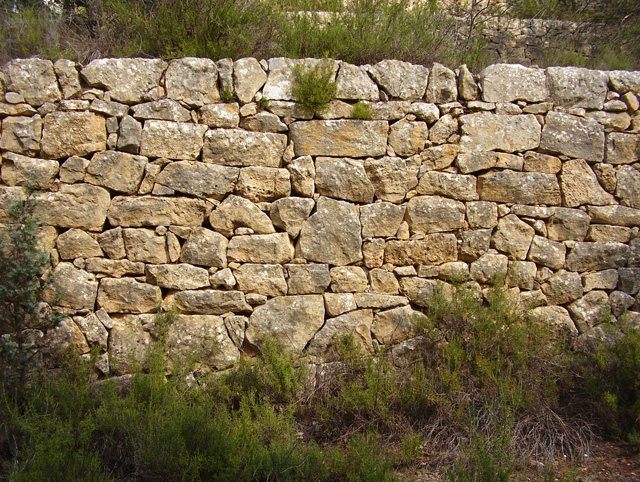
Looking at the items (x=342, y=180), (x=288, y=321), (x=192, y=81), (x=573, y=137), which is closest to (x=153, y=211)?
(x=192, y=81)

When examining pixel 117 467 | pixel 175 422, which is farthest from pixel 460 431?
pixel 117 467

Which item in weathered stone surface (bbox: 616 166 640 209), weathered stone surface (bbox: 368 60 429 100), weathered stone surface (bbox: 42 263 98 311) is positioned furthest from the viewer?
weathered stone surface (bbox: 616 166 640 209)

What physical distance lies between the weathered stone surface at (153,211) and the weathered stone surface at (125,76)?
81 cm

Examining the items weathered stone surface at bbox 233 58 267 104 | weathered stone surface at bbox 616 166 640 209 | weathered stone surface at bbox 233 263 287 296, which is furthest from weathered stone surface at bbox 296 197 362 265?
weathered stone surface at bbox 616 166 640 209

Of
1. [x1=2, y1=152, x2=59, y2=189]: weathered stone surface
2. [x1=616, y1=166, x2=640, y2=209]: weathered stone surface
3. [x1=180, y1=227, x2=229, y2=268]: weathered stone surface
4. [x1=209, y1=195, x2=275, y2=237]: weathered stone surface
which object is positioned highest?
[x1=616, y1=166, x2=640, y2=209]: weathered stone surface

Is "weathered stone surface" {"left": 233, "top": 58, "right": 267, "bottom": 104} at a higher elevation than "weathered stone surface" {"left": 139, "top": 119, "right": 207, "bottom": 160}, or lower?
higher

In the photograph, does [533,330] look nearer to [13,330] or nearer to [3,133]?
[13,330]

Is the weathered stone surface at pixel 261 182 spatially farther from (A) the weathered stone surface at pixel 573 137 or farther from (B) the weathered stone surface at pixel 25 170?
(A) the weathered stone surface at pixel 573 137

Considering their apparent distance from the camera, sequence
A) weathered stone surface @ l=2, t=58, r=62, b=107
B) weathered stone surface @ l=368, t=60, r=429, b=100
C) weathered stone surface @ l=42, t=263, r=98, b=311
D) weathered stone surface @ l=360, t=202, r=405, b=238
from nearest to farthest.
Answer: weathered stone surface @ l=42, t=263, r=98, b=311 < weathered stone surface @ l=2, t=58, r=62, b=107 < weathered stone surface @ l=360, t=202, r=405, b=238 < weathered stone surface @ l=368, t=60, r=429, b=100

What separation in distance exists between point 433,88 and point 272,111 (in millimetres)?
1380

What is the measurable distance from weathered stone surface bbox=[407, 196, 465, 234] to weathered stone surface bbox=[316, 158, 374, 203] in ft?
1.29

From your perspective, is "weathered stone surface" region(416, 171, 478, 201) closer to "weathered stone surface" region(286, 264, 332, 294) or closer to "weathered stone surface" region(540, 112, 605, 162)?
"weathered stone surface" region(540, 112, 605, 162)

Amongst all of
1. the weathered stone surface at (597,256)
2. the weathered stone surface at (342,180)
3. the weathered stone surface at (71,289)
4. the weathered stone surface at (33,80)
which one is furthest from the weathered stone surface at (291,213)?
the weathered stone surface at (597,256)

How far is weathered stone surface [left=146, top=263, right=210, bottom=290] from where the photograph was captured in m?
3.87
